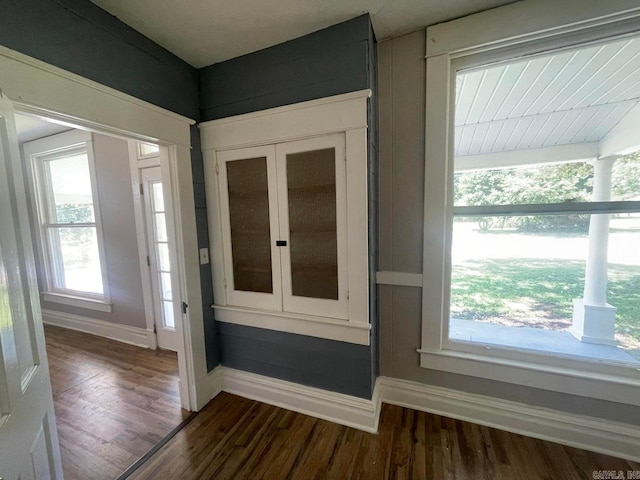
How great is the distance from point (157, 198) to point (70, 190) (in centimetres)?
174

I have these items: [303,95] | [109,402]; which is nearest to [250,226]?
[303,95]

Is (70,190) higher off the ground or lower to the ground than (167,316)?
higher

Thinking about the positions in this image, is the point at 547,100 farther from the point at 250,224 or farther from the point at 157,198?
the point at 157,198

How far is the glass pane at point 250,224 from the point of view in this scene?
1.92 meters

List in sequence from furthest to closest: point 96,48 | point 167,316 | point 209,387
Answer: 1. point 167,316
2. point 209,387
3. point 96,48

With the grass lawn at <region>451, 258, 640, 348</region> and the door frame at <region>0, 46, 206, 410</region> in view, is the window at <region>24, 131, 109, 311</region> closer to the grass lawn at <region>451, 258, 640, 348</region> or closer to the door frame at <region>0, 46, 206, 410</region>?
the door frame at <region>0, 46, 206, 410</region>

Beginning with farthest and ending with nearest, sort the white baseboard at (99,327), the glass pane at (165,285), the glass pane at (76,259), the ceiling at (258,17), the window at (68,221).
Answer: the glass pane at (76,259)
the window at (68,221)
the white baseboard at (99,327)
the glass pane at (165,285)
the ceiling at (258,17)

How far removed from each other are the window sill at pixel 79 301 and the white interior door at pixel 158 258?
34.1 inches

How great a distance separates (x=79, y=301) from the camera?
3.40 metres

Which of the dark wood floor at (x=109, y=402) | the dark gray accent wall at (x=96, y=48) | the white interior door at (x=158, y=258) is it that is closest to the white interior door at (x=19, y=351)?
the dark gray accent wall at (x=96, y=48)

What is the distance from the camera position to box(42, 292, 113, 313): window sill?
3216 millimetres

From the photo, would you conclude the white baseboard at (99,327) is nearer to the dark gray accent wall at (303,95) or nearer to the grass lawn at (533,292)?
the dark gray accent wall at (303,95)

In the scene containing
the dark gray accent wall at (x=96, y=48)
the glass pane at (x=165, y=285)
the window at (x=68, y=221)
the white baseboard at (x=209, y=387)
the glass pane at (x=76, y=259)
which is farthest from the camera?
the glass pane at (x=76, y=259)

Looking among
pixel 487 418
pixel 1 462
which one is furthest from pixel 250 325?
pixel 487 418
